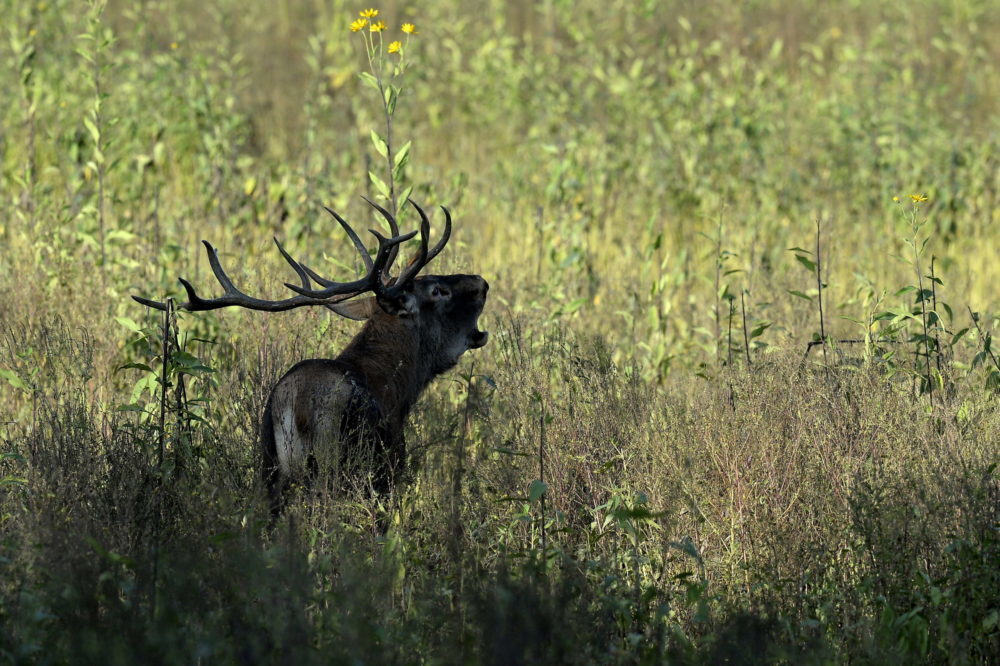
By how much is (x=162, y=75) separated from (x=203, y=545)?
7.77 meters

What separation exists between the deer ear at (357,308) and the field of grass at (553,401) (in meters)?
0.29

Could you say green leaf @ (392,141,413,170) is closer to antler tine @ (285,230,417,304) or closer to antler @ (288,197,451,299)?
antler @ (288,197,451,299)

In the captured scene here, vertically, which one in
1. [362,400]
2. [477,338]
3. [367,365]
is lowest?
[362,400]

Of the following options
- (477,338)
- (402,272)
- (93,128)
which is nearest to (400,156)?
(402,272)

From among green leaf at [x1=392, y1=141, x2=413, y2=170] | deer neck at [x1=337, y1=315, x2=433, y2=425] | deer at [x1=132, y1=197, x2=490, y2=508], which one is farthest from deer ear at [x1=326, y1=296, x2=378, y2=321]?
green leaf at [x1=392, y1=141, x2=413, y2=170]

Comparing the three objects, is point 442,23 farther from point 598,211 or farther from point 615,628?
point 615,628

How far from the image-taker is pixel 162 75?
11.1 m

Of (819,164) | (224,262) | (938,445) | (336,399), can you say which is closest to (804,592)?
(938,445)

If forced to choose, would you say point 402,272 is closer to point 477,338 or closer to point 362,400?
point 477,338

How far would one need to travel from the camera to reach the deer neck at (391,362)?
5.30 meters

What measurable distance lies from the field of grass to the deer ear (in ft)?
0.94

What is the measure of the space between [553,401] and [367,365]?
88 cm

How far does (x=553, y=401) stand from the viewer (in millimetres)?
5625

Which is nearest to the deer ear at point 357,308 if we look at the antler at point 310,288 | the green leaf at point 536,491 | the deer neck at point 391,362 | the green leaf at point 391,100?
the deer neck at point 391,362
